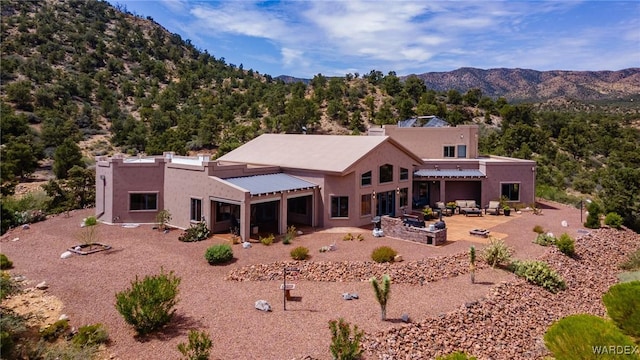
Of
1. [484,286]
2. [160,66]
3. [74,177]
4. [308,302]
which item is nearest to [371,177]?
[484,286]

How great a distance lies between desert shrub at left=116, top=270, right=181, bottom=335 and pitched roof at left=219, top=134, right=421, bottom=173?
45.0 feet

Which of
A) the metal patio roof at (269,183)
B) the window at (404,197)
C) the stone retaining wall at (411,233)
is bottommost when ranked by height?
the stone retaining wall at (411,233)

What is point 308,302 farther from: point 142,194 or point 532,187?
point 532,187

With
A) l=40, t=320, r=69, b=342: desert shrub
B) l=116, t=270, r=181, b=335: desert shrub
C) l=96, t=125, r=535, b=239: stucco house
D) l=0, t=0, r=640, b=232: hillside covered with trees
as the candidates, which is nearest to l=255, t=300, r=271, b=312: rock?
l=116, t=270, r=181, b=335: desert shrub

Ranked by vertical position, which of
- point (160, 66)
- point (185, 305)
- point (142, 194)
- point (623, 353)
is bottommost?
point (185, 305)

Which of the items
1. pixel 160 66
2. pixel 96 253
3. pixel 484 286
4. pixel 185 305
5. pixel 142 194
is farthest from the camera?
pixel 160 66

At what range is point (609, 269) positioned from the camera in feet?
73.2

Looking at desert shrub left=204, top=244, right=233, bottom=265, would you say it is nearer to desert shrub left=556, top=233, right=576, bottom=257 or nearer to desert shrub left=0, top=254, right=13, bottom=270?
desert shrub left=0, top=254, right=13, bottom=270

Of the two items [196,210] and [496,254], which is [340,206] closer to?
[196,210]

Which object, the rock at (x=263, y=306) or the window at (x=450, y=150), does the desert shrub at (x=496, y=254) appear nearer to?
the rock at (x=263, y=306)

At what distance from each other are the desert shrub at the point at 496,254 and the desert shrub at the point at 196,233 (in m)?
14.5

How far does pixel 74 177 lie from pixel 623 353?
3373 centimetres

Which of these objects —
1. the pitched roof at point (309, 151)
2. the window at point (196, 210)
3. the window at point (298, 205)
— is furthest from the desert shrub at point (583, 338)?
the window at point (196, 210)

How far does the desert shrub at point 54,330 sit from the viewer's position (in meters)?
13.1
